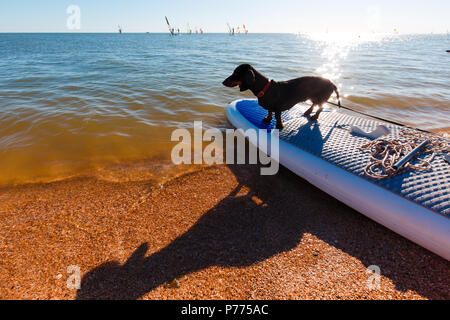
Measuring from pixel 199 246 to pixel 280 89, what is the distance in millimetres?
3028

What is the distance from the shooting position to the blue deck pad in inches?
105

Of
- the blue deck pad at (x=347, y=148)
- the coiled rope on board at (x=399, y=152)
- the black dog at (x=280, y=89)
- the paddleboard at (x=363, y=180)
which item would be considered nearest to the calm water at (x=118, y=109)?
the blue deck pad at (x=347, y=148)

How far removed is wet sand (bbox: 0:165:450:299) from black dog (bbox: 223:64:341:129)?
1.56 meters

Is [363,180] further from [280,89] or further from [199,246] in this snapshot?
[199,246]

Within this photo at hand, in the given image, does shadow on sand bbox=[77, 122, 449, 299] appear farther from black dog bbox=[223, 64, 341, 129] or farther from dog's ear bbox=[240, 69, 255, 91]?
dog's ear bbox=[240, 69, 255, 91]

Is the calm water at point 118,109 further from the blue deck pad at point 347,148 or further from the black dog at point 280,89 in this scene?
the black dog at point 280,89

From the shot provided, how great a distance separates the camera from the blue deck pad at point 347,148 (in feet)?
8.71

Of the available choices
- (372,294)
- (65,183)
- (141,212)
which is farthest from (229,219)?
(65,183)

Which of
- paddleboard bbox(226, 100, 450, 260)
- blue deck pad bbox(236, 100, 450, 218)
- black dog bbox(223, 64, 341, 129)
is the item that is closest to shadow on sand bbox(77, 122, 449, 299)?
paddleboard bbox(226, 100, 450, 260)

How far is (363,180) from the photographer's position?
10.1 ft

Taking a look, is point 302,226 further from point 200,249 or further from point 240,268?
point 200,249

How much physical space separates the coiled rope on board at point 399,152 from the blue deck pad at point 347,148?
0.07 meters
